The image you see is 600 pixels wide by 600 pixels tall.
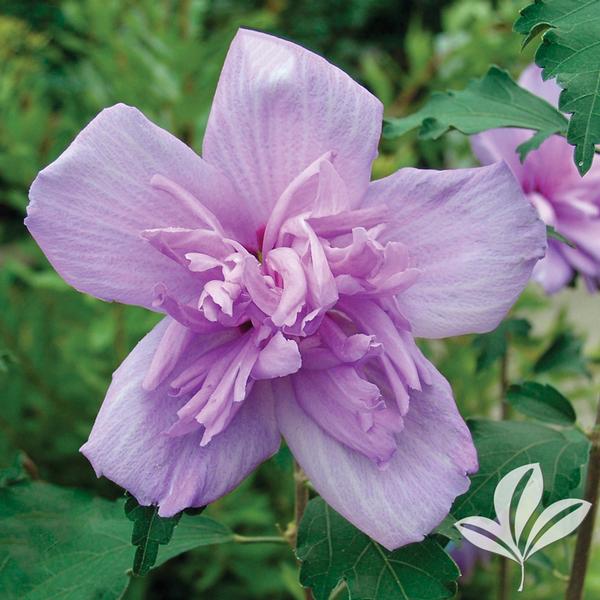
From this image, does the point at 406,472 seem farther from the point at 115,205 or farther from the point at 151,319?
the point at 151,319

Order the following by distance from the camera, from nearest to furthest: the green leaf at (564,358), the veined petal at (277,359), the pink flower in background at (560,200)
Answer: the veined petal at (277,359), the pink flower in background at (560,200), the green leaf at (564,358)

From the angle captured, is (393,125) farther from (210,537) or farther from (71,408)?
(71,408)

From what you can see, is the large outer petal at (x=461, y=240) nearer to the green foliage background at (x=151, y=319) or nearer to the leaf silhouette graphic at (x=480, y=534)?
the leaf silhouette graphic at (x=480, y=534)

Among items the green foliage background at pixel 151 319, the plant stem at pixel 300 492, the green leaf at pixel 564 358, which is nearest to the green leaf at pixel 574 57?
the plant stem at pixel 300 492

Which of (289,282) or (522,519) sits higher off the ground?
(289,282)

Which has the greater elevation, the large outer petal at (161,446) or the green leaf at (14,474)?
the large outer petal at (161,446)

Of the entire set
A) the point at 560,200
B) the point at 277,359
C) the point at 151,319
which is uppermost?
the point at 277,359

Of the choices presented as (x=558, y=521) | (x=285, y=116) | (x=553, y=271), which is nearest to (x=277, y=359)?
(x=285, y=116)
